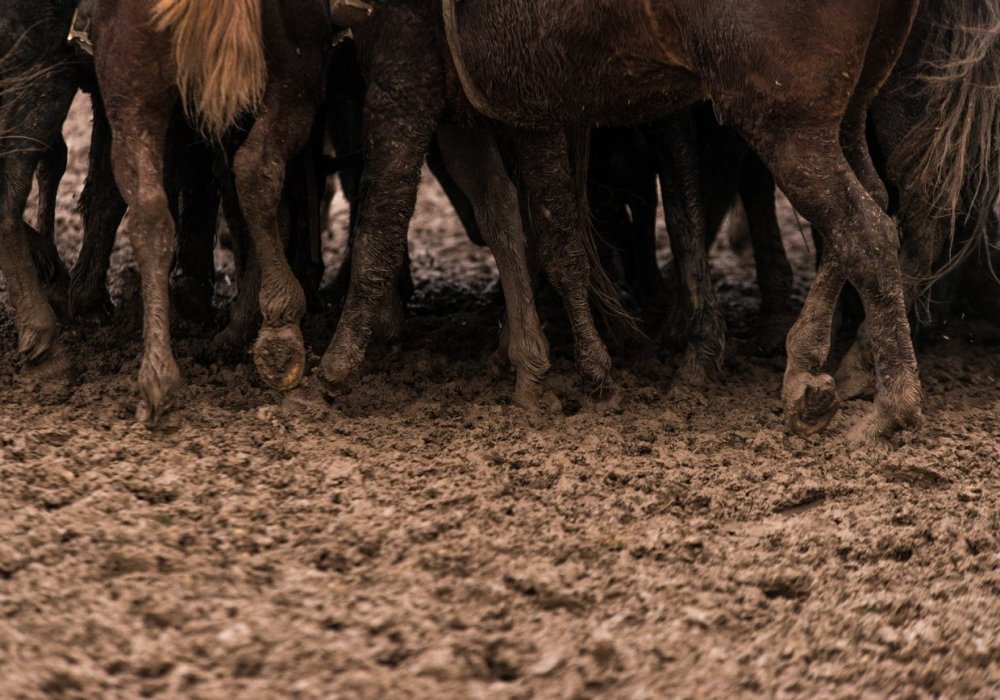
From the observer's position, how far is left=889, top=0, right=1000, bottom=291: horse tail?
4410 millimetres

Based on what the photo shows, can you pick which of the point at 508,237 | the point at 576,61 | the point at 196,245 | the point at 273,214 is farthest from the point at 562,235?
the point at 196,245

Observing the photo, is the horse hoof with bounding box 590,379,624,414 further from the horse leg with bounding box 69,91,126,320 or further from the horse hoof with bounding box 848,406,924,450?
the horse leg with bounding box 69,91,126,320

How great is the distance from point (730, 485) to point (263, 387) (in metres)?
1.80

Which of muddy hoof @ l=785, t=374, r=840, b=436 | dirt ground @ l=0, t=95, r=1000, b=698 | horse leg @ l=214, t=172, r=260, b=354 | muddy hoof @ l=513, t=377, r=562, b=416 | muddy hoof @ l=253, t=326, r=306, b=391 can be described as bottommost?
dirt ground @ l=0, t=95, r=1000, b=698

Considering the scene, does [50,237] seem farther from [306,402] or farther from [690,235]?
[690,235]

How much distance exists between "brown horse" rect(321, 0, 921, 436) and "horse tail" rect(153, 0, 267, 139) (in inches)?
16.2

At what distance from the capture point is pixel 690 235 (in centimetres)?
501

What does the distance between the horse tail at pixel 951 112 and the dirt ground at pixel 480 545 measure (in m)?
0.82

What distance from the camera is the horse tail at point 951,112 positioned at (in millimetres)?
4410

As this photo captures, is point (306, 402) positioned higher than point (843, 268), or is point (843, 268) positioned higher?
point (843, 268)

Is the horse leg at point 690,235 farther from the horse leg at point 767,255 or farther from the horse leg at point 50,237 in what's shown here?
the horse leg at point 50,237

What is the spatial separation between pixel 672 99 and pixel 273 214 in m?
1.50

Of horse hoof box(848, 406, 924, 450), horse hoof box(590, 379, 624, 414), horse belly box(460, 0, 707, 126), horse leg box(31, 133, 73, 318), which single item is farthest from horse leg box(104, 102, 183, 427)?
horse hoof box(848, 406, 924, 450)

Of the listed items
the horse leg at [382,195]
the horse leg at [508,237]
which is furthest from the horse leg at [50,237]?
the horse leg at [508,237]
